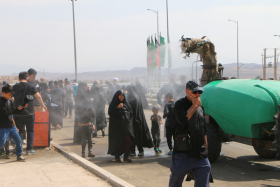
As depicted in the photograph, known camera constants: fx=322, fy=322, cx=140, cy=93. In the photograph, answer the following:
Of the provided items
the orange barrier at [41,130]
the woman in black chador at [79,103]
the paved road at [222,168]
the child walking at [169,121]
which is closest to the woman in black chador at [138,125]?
the paved road at [222,168]

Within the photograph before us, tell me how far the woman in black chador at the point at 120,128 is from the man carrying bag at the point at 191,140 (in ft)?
11.9

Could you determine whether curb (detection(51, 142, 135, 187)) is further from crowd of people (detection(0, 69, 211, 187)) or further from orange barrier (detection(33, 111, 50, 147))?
orange barrier (detection(33, 111, 50, 147))

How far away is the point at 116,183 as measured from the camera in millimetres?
4965

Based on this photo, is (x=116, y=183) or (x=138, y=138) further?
(x=138, y=138)

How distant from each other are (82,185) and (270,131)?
11.2 ft

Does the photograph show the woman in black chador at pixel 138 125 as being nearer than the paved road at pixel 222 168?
No

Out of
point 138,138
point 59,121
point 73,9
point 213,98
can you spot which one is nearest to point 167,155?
point 138,138

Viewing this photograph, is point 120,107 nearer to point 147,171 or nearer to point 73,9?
point 147,171

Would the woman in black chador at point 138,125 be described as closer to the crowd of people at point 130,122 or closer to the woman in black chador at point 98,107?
the crowd of people at point 130,122

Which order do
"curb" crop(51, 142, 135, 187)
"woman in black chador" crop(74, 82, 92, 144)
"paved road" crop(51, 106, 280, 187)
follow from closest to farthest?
"curb" crop(51, 142, 135, 187) → "paved road" crop(51, 106, 280, 187) → "woman in black chador" crop(74, 82, 92, 144)

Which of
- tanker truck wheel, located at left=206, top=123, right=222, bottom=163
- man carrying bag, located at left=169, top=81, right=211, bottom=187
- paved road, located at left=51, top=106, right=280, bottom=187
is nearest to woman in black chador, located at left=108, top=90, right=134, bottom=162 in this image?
paved road, located at left=51, top=106, right=280, bottom=187

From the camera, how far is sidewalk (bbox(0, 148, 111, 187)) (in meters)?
5.14

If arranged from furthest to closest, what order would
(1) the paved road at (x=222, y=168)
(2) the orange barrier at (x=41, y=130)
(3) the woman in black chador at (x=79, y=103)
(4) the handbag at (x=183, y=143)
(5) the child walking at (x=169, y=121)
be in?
1. (3) the woman in black chador at (x=79, y=103)
2. (2) the orange barrier at (x=41, y=130)
3. (5) the child walking at (x=169, y=121)
4. (1) the paved road at (x=222, y=168)
5. (4) the handbag at (x=183, y=143)

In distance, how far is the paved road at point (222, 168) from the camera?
219 inches
